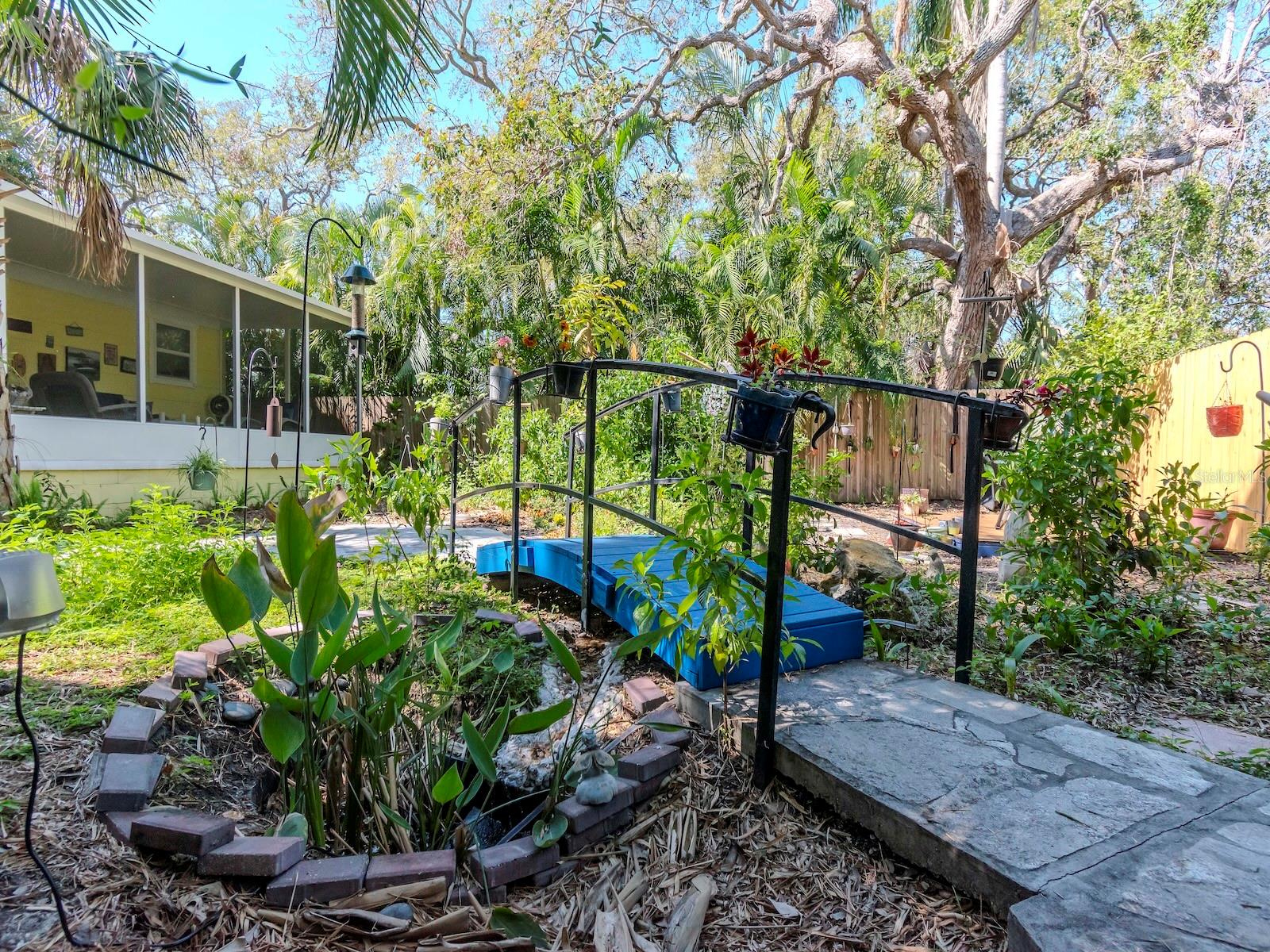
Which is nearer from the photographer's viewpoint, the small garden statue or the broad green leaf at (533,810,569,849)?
the broad green leaf at (533,810,569,849)

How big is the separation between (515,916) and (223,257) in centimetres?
1726

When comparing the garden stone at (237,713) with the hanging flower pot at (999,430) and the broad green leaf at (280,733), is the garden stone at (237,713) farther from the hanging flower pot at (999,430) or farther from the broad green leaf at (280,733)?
the hanging flower pot at (999,430)

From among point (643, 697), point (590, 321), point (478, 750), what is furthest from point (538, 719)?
point (590, 321)

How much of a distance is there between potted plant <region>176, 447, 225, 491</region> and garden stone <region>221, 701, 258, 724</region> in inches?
252

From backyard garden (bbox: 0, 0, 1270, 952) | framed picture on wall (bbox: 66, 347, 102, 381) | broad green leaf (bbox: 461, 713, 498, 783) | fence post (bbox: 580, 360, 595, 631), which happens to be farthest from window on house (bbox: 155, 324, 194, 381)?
broad green leaf (bbox: 461, 713, 498, 783)

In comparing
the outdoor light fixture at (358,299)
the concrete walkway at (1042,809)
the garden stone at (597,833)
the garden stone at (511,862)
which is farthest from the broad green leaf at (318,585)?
the outdoor light fixture at (358,299)

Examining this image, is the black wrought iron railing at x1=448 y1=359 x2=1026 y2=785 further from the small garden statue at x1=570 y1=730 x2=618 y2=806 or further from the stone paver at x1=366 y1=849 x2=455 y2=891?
the stone paver at x1=366 y1=849 x2=455 y2=891

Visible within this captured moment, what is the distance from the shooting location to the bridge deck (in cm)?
227

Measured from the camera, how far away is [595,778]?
170cm

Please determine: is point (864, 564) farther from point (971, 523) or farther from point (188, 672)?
point (188, 672)

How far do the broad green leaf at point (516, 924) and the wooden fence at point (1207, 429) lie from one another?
189 inches

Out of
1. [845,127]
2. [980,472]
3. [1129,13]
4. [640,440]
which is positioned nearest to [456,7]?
[845,127]

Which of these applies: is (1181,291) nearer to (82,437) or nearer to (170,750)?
(170,750)

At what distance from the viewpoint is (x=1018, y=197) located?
14.3 meters
